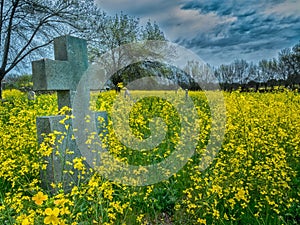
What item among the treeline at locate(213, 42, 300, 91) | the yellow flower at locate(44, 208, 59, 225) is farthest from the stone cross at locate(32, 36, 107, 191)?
the treeline at locate(213, 42, 300, 91)

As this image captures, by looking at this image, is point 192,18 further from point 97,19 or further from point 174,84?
point 97,19

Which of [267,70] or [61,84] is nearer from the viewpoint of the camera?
[61,84]

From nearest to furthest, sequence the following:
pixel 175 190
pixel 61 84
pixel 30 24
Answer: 1. pixel 175 190
2. pixel 61 84
3. pixel 30 24

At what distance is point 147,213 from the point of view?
9.34 ft

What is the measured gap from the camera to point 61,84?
3.41 meters

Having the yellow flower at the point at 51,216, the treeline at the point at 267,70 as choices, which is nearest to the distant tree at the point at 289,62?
the treeline at the point at 267,70

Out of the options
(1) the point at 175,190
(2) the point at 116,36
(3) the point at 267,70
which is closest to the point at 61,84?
(1) the point at 175,190

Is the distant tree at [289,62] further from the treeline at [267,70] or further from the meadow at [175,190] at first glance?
the meadow at [175,190]

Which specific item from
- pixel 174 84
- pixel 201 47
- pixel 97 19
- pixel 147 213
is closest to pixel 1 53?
pixel 97 19

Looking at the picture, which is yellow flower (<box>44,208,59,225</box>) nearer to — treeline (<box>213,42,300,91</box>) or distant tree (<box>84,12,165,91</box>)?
distant tree (<box>84,12,165,91</box>)

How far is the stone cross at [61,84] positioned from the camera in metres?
3.23

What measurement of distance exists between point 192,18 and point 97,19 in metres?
9.17

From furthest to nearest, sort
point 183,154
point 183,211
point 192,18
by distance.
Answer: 1. point 192,18
2. point 183,154
3. point 183,211

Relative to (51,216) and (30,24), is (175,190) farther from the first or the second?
(30,24)
